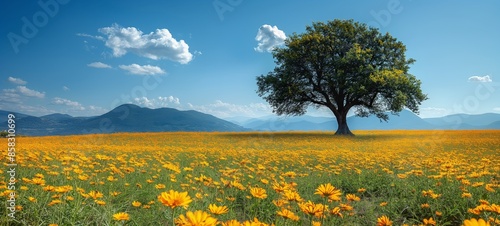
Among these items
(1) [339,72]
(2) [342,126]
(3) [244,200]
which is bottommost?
(3) [244,200]

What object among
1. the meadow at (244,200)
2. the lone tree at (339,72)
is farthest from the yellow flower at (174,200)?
the lone tree at (339,72)

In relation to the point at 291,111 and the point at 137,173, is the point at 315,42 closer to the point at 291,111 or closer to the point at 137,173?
the point at 291,111

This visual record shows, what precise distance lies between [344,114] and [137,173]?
96.1ft

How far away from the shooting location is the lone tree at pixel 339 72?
29.1 meters

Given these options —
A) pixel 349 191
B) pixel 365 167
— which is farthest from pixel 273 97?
pixel 349 191

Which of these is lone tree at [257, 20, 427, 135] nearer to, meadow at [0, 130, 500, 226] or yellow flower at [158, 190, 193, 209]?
meadow at [0, 130, 500, 226]

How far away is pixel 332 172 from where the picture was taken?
7.56 meters

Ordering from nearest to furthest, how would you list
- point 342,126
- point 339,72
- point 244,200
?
point 244,200 → point 339,72 → point 342,126

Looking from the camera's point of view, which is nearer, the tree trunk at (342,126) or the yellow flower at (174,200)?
the yellow flower at (174,200)

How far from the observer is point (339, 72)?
28.2 m

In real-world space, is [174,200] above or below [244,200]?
above

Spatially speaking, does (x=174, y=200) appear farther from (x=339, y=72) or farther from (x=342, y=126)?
(x=342, y=126)

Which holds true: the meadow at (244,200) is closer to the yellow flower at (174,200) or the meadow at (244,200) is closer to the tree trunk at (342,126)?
the yellow flower at (174,200)

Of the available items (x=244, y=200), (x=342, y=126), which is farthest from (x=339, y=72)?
(x=244, y=200)
